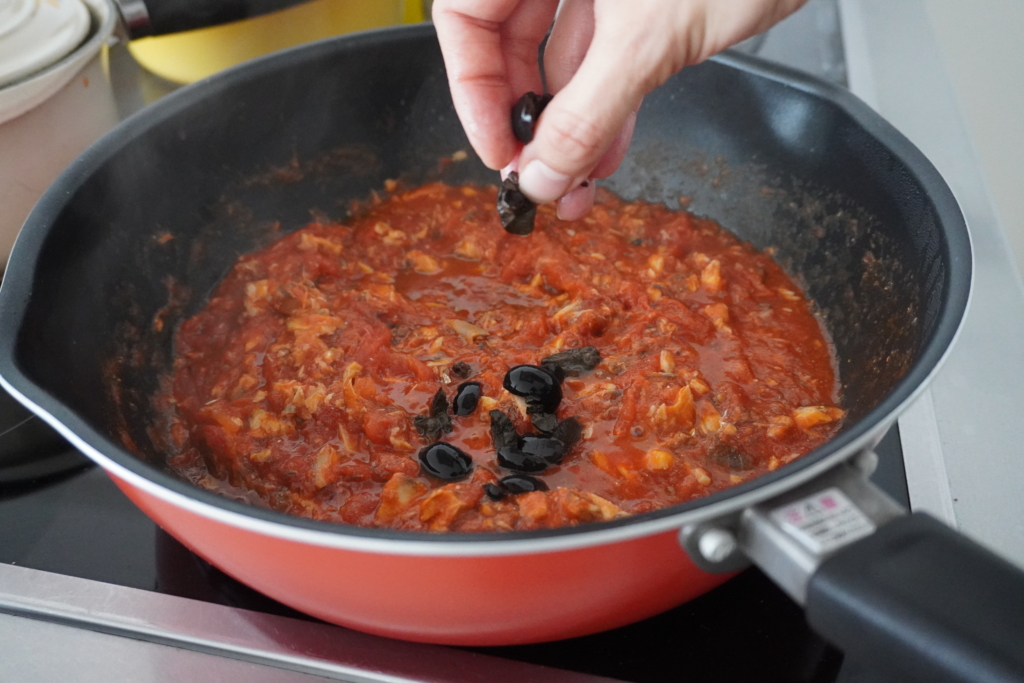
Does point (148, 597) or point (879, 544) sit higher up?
point (879, 544)

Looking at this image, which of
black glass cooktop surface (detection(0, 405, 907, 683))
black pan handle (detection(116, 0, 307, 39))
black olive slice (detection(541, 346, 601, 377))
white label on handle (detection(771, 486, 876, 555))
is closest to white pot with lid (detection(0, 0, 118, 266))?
black pan handle (detection(116, 0, 307, 39))

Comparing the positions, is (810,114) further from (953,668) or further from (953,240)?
(953,668)

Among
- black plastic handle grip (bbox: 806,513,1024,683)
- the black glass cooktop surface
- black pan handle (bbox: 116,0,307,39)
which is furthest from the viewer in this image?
black pan handle (bbox: 116,0,307,39)

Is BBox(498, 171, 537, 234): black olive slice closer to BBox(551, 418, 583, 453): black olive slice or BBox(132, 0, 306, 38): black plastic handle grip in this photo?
BBox(551, 418, 583, 453): black olive slice

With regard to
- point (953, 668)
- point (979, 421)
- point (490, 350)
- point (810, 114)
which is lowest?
point (979, 421)

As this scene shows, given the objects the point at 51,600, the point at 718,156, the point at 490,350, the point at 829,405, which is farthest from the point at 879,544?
the point at 718,156


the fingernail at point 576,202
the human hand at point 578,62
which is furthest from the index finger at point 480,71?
the fingernail at point 576,202

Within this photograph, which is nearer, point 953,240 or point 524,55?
point 953,240
